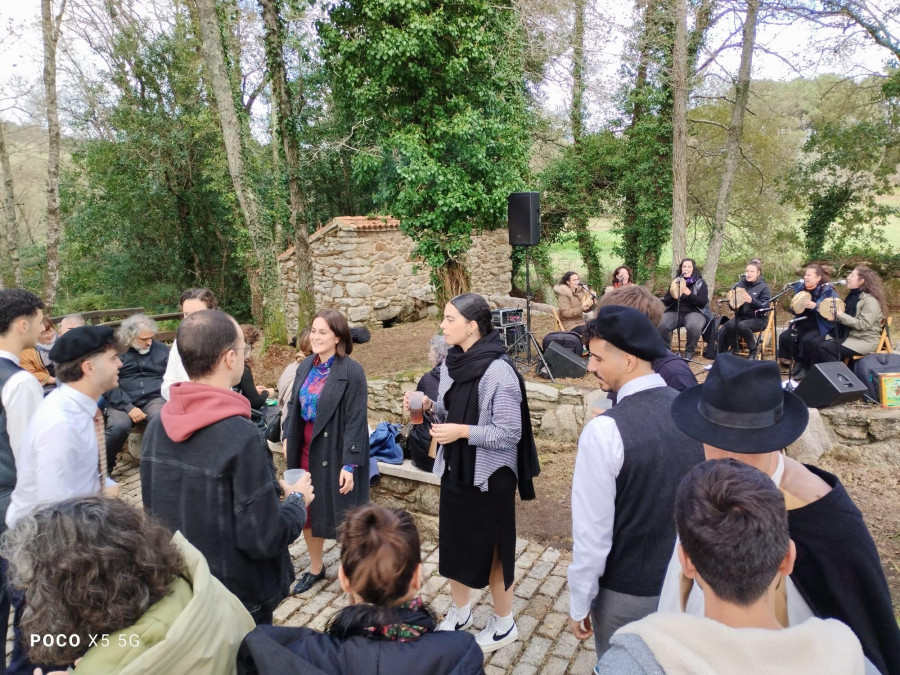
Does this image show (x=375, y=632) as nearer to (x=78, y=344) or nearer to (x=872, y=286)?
(x=78, y=344)

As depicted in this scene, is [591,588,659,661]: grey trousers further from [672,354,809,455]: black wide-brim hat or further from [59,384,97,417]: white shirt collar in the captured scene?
[59,384,97,417]: white shirt collar

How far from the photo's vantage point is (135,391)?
5.47 metres

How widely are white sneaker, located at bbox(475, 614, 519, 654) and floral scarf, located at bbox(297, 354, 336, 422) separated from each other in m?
1.49

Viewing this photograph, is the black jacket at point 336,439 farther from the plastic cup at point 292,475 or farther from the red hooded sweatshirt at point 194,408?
the red hooded sweatshirt at point 194,408

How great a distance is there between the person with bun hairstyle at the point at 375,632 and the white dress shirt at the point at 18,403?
1.76 m

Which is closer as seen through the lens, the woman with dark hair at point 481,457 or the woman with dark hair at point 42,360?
the woman with dark hair at point 481,457

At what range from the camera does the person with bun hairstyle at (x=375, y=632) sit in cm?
132

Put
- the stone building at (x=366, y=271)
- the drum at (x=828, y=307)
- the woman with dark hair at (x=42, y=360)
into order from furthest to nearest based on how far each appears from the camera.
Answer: the stone building at (x=366, y=271) → the drum at (x=828, y=307) → the woman with dark hair at (x=42, y=360)

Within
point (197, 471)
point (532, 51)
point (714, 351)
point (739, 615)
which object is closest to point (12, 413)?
point (197, 471)

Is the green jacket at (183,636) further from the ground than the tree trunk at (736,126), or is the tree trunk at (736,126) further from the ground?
the tree trunk at (736,126)

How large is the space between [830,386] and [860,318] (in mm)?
981

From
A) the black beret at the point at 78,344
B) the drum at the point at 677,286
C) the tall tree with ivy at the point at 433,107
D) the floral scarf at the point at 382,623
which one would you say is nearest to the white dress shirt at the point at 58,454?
the black beret at the point at 78,344

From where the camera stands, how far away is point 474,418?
9.51 feet

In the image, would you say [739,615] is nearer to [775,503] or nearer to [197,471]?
[775,503]
